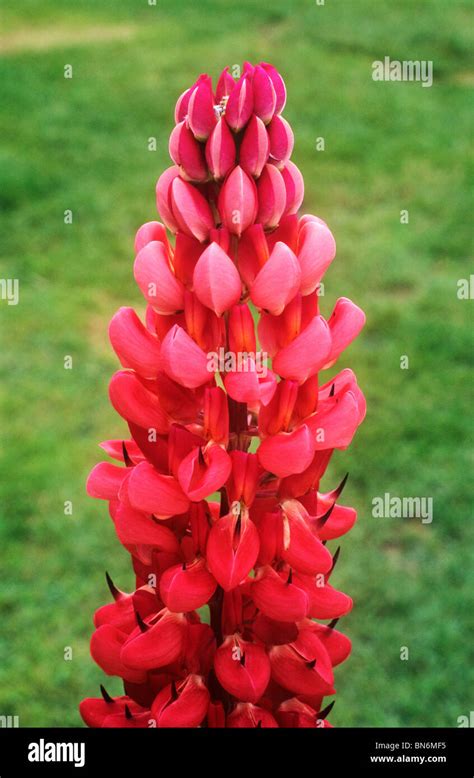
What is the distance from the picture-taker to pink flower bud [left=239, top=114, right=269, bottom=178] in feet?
4.83

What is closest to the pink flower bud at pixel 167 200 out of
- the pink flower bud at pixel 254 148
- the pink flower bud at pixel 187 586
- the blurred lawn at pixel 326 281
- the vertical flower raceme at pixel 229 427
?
the vertical flower raceme at pixel 229 427

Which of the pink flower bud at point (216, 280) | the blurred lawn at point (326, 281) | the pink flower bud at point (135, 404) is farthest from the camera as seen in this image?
the blurred lawn at point (326, 281)

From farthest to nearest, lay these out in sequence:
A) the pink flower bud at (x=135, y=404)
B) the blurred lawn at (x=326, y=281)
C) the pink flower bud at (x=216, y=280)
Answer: the blurred lawn at (x=326, y=281)
the pink flower bud at (x=135, y=404)
the pink flower bud at (x=216, y=280)

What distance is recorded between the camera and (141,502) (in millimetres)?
1486

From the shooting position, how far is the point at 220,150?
4.81 feet

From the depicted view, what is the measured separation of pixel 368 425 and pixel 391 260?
53.4 inches

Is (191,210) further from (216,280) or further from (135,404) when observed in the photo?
(135,404)

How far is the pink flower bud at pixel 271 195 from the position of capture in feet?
4.90

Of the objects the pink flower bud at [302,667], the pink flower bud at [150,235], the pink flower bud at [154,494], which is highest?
the pink flower bud at [150,235]

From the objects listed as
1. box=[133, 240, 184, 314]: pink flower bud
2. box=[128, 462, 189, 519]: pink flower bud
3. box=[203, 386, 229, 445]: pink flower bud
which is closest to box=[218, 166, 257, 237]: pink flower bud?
box=[133, 240, 184, 314]: pink flower bud

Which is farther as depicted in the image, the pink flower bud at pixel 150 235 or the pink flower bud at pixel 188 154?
the pink flower bud at pixel 150 235

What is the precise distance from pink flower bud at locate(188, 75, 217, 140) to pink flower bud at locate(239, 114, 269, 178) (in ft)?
0.17

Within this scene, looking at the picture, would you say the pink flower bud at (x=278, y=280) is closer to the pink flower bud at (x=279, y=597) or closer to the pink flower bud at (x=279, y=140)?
the pink flower bud at (x=279, y=140)
